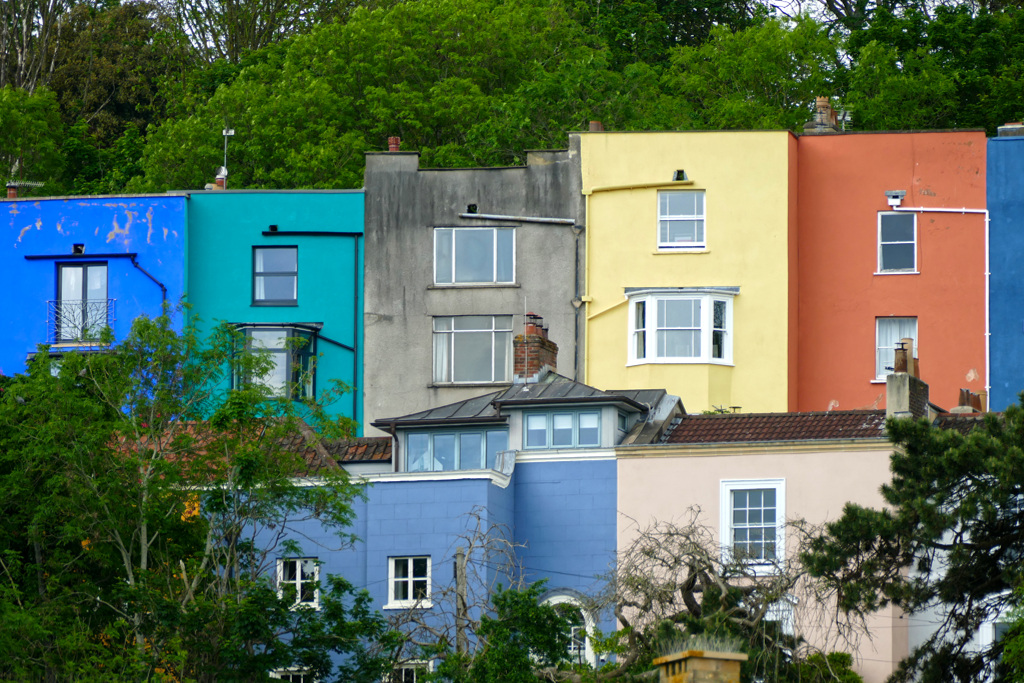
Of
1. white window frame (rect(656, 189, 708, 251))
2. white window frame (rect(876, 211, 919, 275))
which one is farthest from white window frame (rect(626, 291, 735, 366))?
white window frame (rect(876, 211, 919, 275))

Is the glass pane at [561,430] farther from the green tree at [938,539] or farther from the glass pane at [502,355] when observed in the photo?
the green tree at [938,539]

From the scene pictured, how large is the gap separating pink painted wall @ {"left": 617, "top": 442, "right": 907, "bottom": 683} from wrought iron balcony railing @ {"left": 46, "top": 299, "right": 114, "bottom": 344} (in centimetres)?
1792

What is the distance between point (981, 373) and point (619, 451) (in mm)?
14398

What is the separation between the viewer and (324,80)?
185ft

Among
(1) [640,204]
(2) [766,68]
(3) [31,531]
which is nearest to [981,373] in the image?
(1) [640,204]

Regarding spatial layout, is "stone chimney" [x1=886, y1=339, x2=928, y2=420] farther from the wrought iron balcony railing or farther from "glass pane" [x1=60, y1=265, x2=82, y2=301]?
"glass pane" [x1=60, y1=265, x2=82, y2=301]

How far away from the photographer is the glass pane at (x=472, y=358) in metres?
46.6

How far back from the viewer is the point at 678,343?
45344mm

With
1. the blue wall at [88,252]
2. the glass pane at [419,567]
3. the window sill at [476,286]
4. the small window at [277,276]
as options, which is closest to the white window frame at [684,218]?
the window sill at [476,286]

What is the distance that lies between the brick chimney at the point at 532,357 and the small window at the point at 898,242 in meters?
10.7

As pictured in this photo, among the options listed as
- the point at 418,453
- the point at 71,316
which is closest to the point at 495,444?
the point at 418,453

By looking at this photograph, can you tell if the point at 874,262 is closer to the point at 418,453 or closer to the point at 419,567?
the point at 418,453

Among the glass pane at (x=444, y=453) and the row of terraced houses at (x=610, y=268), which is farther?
the row of terraced houses at (x=610, y=268)

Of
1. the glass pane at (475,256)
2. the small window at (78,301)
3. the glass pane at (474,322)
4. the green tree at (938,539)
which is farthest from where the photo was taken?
the small window at (78,301)
